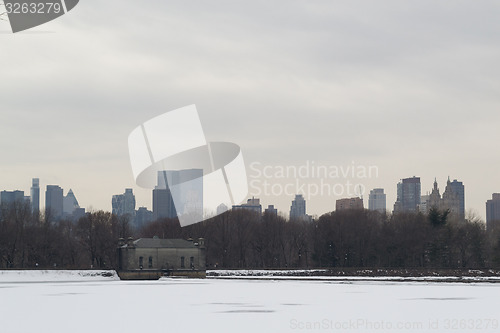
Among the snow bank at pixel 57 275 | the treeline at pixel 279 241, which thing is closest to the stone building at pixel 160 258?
the snow bank at pixel 57 275

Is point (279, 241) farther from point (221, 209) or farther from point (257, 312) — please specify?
point (257, 312)

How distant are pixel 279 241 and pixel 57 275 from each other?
42.6 m

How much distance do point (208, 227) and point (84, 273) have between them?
32300mm

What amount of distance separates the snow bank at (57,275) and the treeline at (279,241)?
10.5m

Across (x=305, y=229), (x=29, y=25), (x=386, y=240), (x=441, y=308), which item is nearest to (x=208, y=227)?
(x=305, y=229)

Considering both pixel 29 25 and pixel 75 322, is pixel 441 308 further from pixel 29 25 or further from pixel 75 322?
pixel 29 25

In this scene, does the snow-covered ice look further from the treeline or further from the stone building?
the treeline

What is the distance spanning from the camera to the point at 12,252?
5032 inches

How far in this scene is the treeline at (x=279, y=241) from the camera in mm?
129000

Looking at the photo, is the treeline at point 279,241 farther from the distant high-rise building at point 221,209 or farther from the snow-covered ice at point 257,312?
the snow-covered ice at point 257,312

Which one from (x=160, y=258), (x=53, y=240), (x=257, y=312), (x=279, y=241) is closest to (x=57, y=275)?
(x=160, y=258)

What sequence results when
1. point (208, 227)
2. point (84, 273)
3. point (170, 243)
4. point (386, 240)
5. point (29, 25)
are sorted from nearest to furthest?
point (29, 25) < point (84, 273) < point (170, 243) < point (386, 240) < point (208, 227)

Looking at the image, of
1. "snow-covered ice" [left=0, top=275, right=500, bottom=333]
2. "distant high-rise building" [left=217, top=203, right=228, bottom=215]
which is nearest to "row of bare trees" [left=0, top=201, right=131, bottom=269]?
"distant high-rise building" [left=217, top=203, right=228, bottom=215]

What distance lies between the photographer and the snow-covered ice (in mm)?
35594
